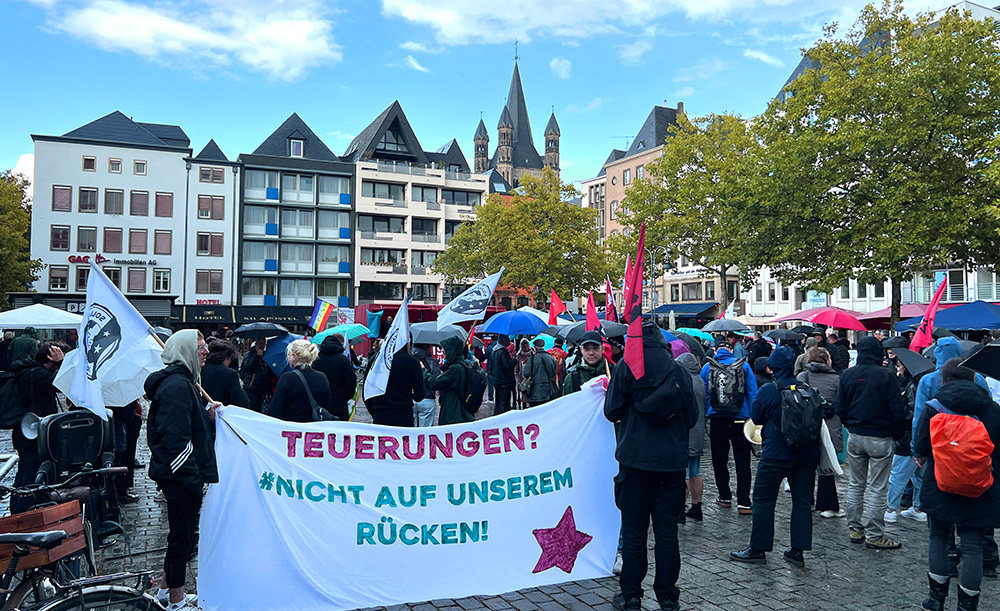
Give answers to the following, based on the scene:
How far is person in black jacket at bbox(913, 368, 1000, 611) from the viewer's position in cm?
513

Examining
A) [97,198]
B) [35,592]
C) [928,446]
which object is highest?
[97,198]

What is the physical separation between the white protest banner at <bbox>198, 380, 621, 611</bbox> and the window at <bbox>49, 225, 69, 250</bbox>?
5376 cm

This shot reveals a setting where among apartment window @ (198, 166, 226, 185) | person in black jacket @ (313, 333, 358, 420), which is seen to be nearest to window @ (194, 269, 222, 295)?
apartment window @ (198, 166, 226, 185)

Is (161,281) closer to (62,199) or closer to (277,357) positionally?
(62,199)

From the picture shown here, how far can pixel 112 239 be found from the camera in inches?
2063

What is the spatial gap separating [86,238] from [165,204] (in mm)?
5627

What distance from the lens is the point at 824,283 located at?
25.4m

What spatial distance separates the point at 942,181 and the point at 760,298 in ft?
120

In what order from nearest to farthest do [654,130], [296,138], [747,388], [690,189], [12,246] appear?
[747,388]
[690,189]
[12,246]
[296,138]
[654,130]

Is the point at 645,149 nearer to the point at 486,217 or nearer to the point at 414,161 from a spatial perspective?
the point at 414,161

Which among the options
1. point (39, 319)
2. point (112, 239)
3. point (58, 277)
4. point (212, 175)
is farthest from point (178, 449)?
point (212, 175)

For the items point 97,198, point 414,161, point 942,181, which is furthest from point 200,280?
point 942,181

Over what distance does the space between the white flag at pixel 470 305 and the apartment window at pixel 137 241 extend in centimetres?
4950

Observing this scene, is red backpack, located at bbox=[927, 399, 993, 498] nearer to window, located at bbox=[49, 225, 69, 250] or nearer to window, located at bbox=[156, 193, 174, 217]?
window, located at bbox=[156, 193, 174, 217]
